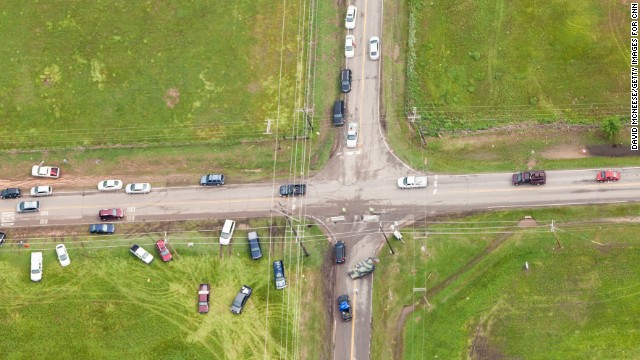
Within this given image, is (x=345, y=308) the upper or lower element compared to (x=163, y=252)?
lower

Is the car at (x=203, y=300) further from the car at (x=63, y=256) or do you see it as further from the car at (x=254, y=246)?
the car at (x=63, y=256)

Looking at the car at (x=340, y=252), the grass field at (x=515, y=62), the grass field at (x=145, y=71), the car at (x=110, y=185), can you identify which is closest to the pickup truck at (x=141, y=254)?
the car at (x=110, y=185)

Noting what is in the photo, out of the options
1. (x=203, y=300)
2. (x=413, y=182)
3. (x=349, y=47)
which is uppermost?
(x=349, y=47)

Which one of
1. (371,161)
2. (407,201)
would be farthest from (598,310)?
(371,161)

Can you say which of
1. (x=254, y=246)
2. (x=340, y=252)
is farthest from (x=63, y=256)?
(x=340, y=252)

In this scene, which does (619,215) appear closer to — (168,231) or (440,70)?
(440,70)

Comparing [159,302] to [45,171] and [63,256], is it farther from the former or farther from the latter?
[45,171]
